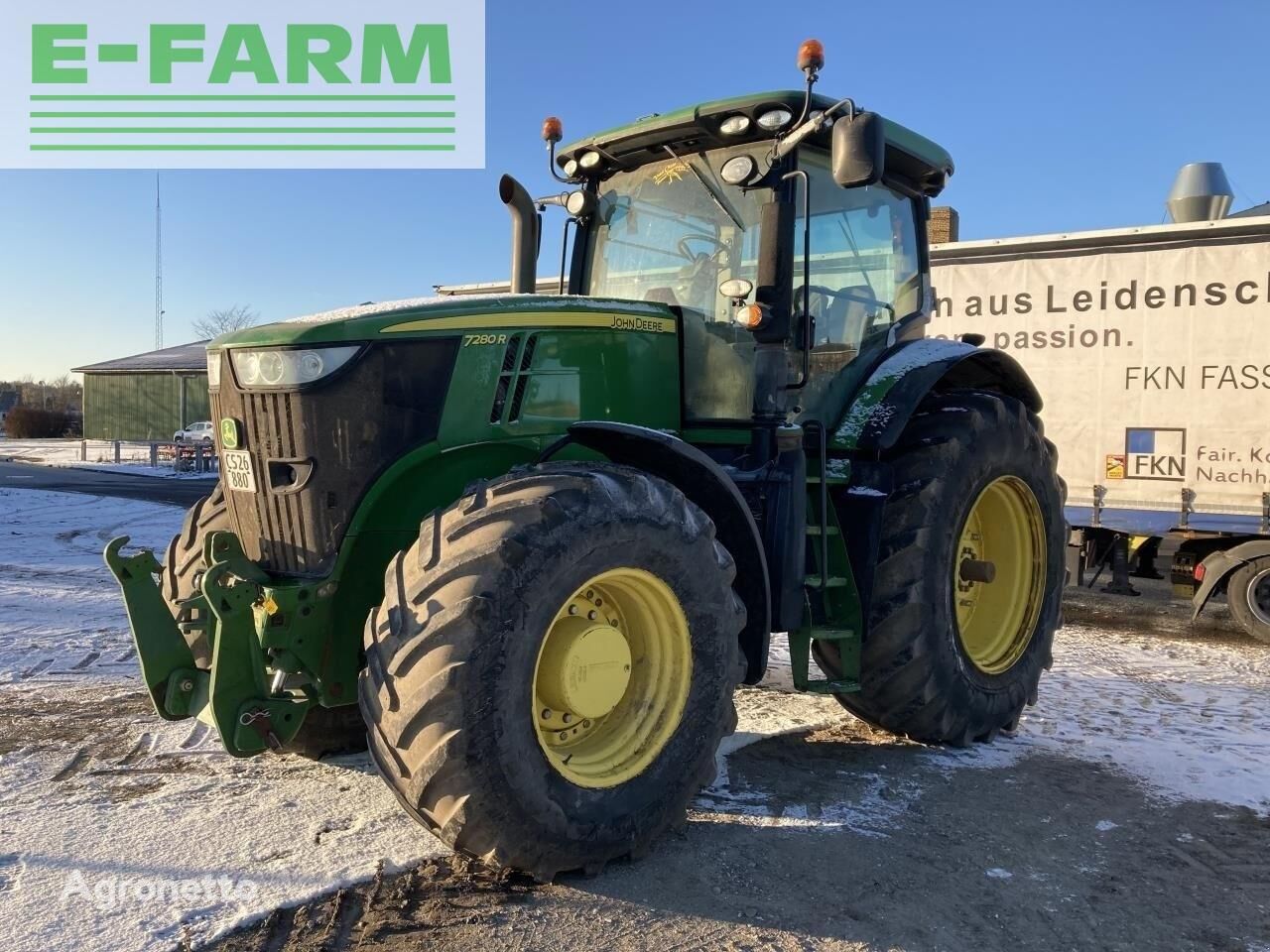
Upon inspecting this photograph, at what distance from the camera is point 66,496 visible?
1717 cm

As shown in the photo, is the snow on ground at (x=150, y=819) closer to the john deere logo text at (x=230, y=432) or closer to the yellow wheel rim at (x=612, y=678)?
the yellow wheel rim at (x=612, y=678)

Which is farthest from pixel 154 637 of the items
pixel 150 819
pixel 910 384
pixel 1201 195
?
pixel 1201 195

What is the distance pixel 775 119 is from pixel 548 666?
7.93 feet

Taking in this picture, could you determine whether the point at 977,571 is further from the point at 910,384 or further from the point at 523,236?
the point at 523,236

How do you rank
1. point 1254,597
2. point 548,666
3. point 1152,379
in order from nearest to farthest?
point 548,666
point 1254,597
point 1152,379

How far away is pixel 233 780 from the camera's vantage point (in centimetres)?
388

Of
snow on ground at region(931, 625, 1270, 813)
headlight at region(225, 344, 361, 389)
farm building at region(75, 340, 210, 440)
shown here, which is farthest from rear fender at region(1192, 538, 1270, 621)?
farm building at region(75, 340, 210, 440)

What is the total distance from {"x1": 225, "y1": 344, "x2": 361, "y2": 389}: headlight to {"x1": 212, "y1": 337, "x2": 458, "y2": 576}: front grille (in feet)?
0.11

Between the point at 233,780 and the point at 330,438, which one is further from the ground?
the point at 330,438

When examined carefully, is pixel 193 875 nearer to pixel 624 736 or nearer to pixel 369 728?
pixel 369 728

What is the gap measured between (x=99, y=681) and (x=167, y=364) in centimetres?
4299

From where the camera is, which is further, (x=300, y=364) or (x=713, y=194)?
(x=713, y=194)

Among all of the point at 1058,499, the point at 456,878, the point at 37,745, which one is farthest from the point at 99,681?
the point at 1058,499

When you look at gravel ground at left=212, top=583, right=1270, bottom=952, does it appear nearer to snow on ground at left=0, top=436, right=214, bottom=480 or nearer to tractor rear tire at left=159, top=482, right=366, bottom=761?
tractor rear tire at left=159, top=482, right=366, bottom=761
